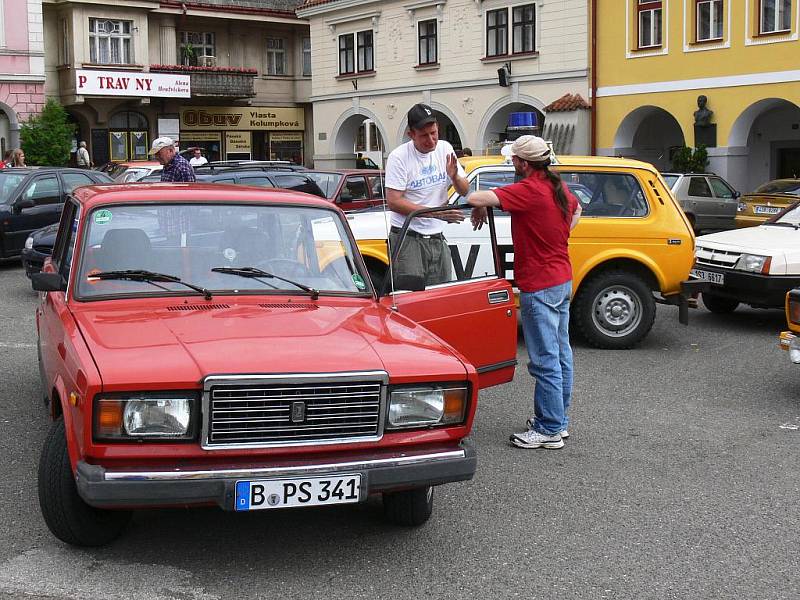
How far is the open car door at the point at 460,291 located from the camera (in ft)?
20.1

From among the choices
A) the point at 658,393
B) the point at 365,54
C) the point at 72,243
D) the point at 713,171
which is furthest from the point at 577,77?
the point at 72,243

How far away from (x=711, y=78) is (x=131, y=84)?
22161 millimetres

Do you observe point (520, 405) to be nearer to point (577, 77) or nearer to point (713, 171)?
point (713, 171)

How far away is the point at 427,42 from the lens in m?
35.9

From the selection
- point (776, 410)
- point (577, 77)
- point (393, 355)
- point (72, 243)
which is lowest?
point (776, 410)

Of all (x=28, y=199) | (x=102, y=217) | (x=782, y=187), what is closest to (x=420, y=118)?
(x=102, y=217)

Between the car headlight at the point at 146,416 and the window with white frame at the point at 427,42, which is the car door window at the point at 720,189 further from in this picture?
the car headlight at the point at 146,416

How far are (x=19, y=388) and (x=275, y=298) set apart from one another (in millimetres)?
3664

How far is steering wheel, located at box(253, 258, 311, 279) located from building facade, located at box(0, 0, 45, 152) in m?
34.3

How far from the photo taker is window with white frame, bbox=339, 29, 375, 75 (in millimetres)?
38250

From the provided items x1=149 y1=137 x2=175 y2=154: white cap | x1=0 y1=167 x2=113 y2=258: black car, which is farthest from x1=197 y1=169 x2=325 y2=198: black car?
x1=149 y1=137 x2=175 y2=154: white cap

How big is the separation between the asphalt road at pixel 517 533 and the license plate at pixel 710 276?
3906mm

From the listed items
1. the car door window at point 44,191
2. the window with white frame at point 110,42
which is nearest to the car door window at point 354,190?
the car door window at point 44,191

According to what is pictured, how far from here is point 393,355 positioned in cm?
482
